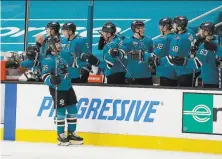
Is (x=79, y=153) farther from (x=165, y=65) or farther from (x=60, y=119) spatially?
(x=165, y=65)

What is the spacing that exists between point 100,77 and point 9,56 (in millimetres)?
2530

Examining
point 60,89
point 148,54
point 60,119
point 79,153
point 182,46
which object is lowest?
point 79,153

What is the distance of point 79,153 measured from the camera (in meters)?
5.60

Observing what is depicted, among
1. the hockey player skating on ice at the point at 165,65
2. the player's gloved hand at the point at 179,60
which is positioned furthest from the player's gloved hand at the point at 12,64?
the player's gloved hand at the point at 179,60

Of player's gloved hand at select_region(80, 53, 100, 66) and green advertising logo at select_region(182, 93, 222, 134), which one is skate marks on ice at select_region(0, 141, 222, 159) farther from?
player's gloved hand at select_region(80, 53, 100, 66)

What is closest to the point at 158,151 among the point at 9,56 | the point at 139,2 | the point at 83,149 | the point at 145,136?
the point at 145,136

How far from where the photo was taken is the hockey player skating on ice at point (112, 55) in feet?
20.0

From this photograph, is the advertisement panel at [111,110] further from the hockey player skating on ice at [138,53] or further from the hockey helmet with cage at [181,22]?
the hockey helmet with cage at [181,22]

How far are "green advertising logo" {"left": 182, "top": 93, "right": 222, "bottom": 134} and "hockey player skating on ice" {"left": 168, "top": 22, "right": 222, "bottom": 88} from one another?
0.36 meters

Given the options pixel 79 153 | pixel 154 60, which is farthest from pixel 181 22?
pixel 79 153

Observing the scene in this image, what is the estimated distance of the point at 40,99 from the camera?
6.35m

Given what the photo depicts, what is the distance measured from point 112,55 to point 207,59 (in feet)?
3.40

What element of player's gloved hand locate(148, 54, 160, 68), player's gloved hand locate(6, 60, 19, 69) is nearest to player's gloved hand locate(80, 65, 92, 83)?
player's gloved hand locate(148, 54, 160, 68)

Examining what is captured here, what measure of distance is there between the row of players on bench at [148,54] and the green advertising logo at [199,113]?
323mm
